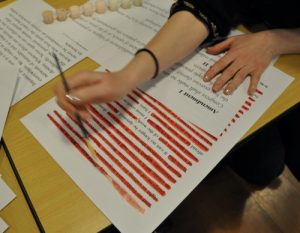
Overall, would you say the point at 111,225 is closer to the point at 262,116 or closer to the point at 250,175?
the point at 262,116

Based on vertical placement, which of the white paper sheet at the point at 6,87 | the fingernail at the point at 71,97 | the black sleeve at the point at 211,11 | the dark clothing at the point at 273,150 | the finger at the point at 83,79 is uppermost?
the black sleeve at the point at 211,11

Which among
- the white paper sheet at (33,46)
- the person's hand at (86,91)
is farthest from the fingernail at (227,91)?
the white paper sheet at (33,46)

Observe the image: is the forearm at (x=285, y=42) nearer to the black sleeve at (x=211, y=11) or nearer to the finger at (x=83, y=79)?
the black sleeve at (x=211, y=11)

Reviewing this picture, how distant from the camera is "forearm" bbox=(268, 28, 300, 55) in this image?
2.11 ft

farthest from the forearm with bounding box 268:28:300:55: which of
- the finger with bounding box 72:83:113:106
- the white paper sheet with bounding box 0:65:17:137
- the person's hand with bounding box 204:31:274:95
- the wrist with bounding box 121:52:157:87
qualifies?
the white paper sheet with bounding box 0:65:17:137

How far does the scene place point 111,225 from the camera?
1.46ft

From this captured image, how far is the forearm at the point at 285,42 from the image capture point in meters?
0.64

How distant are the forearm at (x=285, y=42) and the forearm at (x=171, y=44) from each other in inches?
5.8

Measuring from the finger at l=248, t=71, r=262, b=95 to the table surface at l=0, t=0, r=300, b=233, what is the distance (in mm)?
49

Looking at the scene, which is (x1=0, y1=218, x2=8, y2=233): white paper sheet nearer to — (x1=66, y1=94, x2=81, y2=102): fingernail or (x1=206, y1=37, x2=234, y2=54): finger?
(x1=66, y1=94, x2=81, y2=102): fingernail

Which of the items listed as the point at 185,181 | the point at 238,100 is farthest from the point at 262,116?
the point at 185,181

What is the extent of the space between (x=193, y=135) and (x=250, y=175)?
0.39 m

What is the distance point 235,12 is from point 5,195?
23.8 inches

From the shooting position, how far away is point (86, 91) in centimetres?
50
